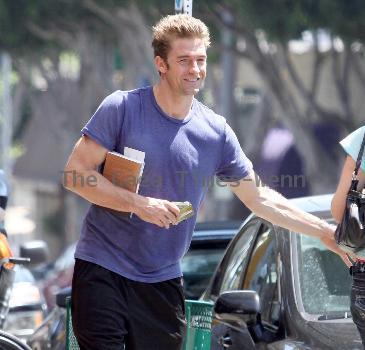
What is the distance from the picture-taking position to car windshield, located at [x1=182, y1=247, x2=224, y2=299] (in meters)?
8.40

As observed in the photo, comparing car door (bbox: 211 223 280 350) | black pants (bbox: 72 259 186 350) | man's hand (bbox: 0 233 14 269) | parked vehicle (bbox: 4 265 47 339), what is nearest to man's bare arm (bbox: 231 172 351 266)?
car door (bbox: 211 223 280 350)

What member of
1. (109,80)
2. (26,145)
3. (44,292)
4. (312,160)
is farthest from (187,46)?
(26,145)

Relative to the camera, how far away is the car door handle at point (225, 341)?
20.0 feet

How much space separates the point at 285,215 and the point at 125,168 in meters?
0.91

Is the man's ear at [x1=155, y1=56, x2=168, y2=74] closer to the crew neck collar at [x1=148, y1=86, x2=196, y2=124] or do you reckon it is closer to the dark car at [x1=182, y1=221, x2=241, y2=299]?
the crew neck collar at [x1=148, y1=86, x2=196, y2=124]

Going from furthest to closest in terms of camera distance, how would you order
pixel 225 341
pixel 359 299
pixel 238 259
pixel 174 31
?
pixel 238 259, pixel 225 341, pixel 174 31, pixel 359 299

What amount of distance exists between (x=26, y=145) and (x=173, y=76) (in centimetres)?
4031

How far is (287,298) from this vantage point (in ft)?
19.0

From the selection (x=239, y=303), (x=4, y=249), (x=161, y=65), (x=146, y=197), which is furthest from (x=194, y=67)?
(x=4, y=249)

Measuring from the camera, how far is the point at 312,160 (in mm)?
19984

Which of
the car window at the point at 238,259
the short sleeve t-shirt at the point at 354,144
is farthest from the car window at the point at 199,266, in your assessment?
the short sleeve t-shirt at the point at 354,144

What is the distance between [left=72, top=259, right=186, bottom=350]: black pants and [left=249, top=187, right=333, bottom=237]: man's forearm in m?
0.56

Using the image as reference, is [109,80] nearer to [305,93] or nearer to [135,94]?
[305,93]

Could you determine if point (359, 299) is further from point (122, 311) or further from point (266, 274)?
point (266, 274)
